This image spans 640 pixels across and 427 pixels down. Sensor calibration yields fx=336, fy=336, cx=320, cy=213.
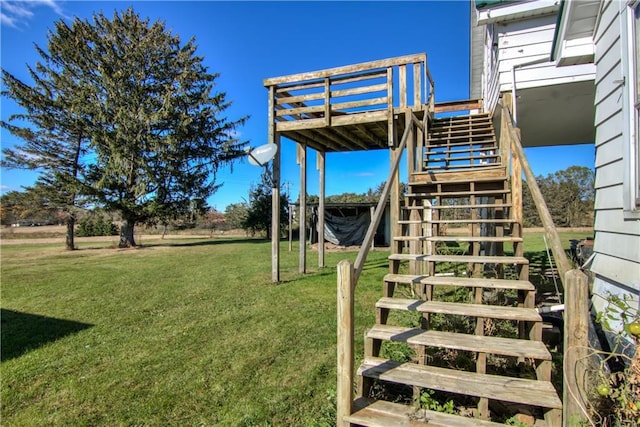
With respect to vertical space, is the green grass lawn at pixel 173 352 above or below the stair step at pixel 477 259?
below

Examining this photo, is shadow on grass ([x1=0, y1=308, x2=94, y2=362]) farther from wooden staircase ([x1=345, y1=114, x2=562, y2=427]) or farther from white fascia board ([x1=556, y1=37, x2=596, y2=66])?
white fascia board ([x1=556, y1=37, x2=596, y2=66])

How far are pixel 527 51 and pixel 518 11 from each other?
0.67 metres

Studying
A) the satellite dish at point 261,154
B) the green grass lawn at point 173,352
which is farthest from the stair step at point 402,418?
the satellite dish at point 261,154

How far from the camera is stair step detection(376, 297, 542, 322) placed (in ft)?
8.45

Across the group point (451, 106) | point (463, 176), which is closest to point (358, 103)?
point (463, 176)

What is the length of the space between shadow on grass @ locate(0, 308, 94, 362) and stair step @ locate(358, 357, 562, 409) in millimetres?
4057

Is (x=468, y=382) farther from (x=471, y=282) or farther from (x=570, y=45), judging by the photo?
(x=570, y=45)

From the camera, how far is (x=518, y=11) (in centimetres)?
523

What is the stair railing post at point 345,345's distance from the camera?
2.09 m

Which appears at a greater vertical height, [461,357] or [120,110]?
[120,110]

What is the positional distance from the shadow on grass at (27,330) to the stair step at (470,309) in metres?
4.17

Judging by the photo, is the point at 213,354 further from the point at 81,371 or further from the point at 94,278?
the point at 94,278

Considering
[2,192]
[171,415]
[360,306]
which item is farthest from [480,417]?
[2,192]

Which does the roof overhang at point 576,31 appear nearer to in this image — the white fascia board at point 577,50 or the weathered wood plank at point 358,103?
the white fascia board at point 577,50
